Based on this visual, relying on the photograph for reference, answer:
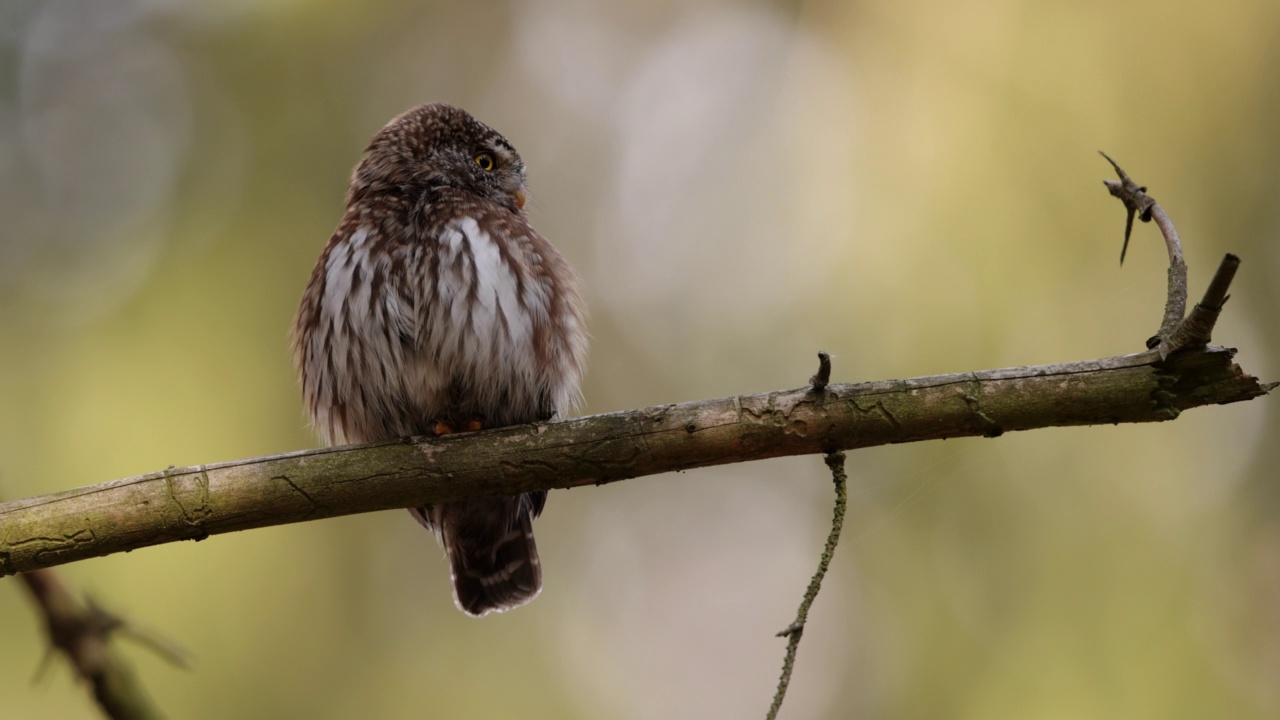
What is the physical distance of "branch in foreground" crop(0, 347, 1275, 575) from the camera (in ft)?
9.18

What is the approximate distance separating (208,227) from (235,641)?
2.30 meters

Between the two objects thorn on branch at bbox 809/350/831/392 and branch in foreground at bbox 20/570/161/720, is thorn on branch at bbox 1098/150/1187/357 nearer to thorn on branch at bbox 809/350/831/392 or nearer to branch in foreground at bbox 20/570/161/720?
thorn on branch at bbox 809/350/831/392

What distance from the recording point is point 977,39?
5.92 meters

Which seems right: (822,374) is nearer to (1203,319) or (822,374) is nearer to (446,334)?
(1203,319)

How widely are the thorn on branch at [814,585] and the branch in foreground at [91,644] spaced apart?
153 cm

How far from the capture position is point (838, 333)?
5.87 meters

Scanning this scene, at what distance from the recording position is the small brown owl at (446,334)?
3680mm

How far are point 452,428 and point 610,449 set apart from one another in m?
0.77

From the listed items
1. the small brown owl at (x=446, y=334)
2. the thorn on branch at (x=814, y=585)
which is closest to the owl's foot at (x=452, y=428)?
the small brown owl at (x=446, y=334)

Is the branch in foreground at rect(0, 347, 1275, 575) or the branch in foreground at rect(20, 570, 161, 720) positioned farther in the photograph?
the branch in foreground at rect(0, 347, 1275, 575)

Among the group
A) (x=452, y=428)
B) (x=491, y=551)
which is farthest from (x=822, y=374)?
(x=491, y=551)

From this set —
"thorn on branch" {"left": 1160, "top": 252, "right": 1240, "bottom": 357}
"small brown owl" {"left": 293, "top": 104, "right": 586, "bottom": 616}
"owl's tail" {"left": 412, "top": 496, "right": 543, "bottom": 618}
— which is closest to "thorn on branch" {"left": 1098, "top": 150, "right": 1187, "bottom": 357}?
"thorn on branch" {"left": 1160, "top": 252, "right": 1240, "bottom": 357}

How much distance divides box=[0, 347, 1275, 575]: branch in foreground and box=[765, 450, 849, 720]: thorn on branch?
0.07m

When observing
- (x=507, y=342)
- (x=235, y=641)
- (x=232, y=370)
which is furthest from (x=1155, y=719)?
(x=232, y=370)
